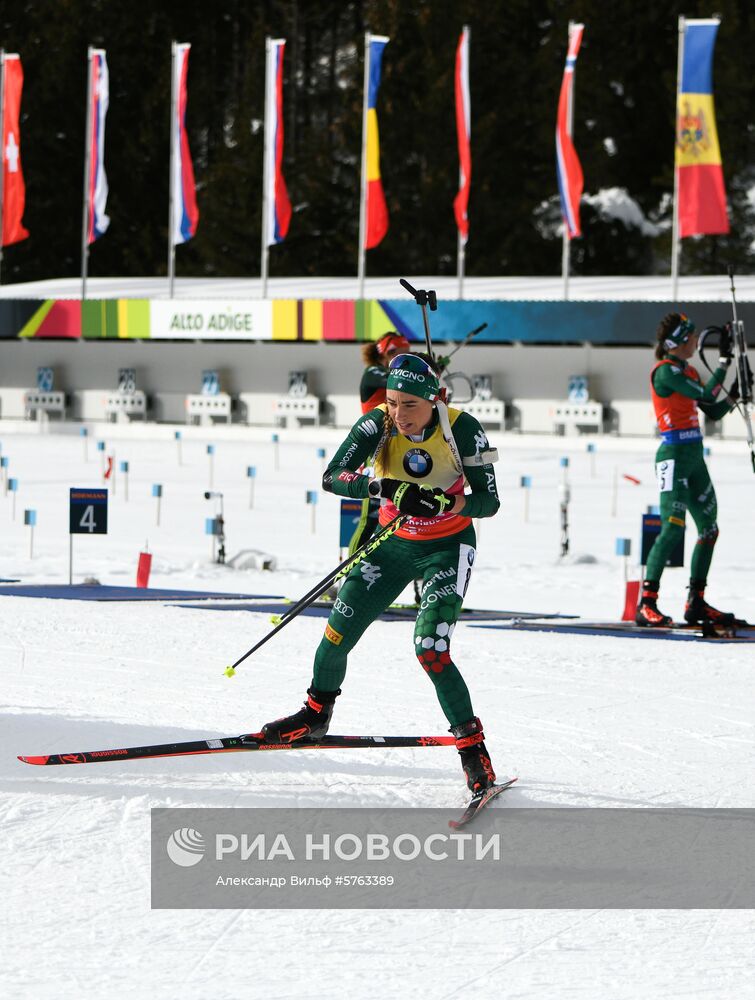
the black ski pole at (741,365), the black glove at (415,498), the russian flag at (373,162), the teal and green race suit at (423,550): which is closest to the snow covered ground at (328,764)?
the teal and green race suit at (423,550)

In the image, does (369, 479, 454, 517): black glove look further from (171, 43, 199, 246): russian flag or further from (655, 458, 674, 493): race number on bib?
(171, 43, 199, 246): russian flag

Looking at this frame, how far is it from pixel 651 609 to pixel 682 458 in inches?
43.2

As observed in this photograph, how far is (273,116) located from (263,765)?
25.9m

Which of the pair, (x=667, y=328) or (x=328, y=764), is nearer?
(x=328, y=764)

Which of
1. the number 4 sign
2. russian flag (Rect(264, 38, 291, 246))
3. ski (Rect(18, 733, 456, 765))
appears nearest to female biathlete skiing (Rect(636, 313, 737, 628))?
ski (Rect(18, 733, 456, 765))

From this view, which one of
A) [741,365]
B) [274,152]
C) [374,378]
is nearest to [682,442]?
[741,365]

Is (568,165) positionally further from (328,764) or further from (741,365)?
(328,764)

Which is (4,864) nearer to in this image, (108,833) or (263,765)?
(108,833)

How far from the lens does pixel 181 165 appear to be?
3167 centimetres

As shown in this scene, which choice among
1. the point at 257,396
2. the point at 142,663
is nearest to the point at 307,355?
the point at 257,396

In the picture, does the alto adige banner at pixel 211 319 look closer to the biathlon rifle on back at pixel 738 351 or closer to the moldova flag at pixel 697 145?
the moldova flag at pixel 697 145

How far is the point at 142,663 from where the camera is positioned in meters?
8.99

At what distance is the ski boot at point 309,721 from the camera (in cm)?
618

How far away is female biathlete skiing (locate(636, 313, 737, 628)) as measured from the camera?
984 centimetres
